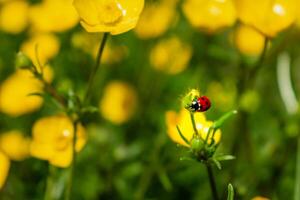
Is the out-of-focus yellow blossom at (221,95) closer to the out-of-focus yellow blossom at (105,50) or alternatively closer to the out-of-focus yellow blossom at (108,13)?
the out-of-focus yellow blossom at (105,50)

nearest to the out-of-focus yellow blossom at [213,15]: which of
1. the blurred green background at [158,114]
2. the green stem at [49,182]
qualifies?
the blurred green background at [158,114]

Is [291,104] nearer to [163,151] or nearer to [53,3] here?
[163,151]

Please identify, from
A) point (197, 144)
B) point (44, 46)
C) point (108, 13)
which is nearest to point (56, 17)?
point (44, 46)

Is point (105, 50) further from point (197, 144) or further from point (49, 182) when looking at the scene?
point (197, 144)

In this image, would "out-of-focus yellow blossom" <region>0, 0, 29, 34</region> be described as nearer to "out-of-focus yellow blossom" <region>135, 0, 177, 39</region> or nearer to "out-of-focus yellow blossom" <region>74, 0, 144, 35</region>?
"out-of-focus yellow blossom" <region>135, 0, 177, 39</region>

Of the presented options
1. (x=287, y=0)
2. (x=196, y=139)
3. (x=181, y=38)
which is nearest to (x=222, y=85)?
(x=181, y=38)
